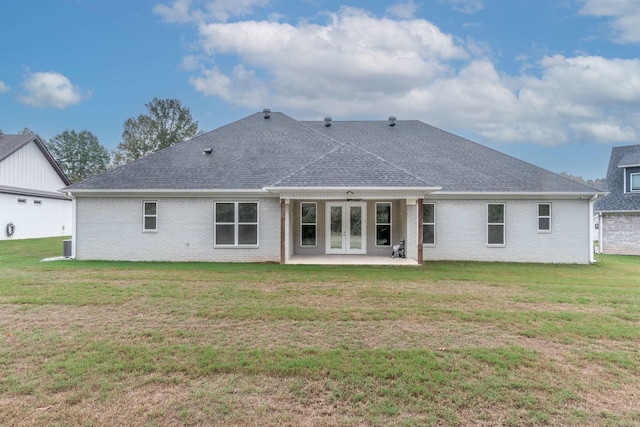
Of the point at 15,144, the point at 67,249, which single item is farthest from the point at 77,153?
the point at 67,249

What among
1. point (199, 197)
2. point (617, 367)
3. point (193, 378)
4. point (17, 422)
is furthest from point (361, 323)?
point (199, 197)

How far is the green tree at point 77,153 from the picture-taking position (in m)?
57.9

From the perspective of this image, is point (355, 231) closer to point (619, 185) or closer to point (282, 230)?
point (282, 230)

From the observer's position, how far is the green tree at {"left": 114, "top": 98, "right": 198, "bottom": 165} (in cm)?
4172

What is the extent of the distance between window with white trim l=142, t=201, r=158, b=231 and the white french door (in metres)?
6.68

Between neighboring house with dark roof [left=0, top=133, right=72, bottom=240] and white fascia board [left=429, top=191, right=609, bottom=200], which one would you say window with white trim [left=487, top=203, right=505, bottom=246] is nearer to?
white fascia board [left=429, top=191, right=609, bottom=200]

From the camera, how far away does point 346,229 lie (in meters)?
14.5

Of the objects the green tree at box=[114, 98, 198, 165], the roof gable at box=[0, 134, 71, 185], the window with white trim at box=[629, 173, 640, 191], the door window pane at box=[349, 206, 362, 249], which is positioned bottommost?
the door window pane at box=[349, 206, 362, 249]

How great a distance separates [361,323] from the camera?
5754mm

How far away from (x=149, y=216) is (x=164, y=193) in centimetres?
112

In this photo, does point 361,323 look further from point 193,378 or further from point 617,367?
point 617,367

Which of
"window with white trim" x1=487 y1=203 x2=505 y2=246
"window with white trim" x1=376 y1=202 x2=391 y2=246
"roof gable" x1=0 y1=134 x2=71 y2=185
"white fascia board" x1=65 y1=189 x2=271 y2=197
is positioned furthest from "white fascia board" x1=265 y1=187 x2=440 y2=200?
A: "roof gable" x1=0 y1=134 x2=71 y2=185

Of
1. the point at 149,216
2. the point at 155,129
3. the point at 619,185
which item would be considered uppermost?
the point at 155,129

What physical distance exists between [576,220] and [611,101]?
14775 millimetres
